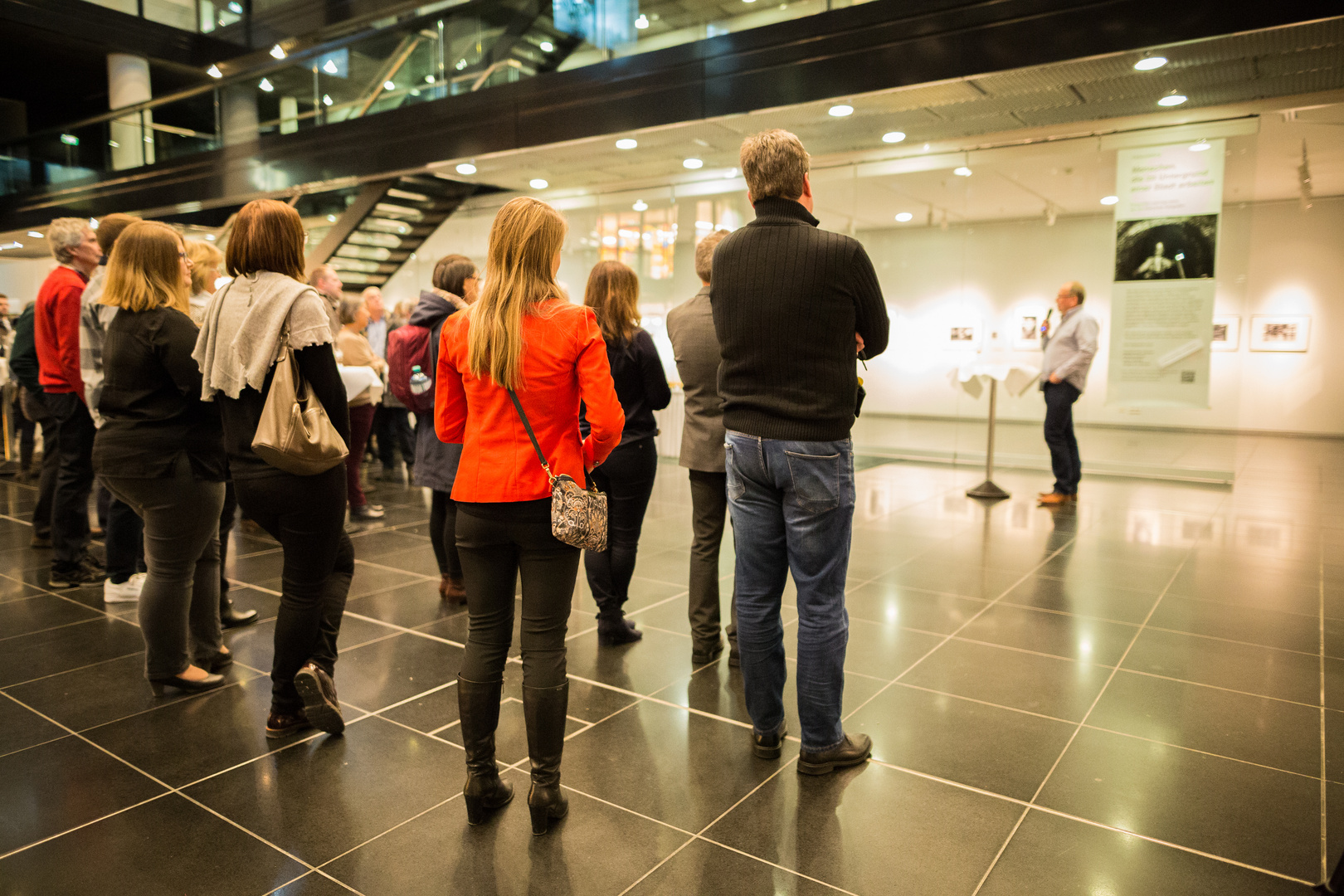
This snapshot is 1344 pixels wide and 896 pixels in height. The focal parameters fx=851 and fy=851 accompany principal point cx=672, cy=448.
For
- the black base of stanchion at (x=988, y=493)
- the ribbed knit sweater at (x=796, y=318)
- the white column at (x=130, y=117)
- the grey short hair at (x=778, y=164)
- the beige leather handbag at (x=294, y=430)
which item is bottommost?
the black base of stanchion at (x=988, y=493)

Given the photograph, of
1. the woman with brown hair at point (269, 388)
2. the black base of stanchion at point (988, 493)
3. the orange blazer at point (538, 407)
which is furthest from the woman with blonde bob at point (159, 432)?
the black base of stanchion at point (988, 493)

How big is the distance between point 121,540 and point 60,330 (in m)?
1.15

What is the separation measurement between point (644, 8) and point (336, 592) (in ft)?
22.9

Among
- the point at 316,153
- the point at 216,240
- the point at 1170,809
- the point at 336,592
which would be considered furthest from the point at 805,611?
the point at 216,240

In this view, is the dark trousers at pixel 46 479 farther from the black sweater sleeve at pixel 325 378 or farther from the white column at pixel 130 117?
the white column at pixel 130 117

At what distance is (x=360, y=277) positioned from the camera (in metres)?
13.4

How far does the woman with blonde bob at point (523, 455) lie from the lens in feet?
6.86

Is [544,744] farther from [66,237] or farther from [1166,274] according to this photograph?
[1166,274]

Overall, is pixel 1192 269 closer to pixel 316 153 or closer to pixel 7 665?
pixel 7 665

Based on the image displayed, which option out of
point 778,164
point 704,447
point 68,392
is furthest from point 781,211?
point 68,392

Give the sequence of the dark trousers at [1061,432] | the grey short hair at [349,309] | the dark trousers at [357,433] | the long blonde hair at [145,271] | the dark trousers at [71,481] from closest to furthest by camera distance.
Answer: the long blonde hair at [145,271] < the dark trousers at [71,481] < the dark trousers at [357,433] < the grey short hair at [349,309] < the dark trousers at [1061,432]

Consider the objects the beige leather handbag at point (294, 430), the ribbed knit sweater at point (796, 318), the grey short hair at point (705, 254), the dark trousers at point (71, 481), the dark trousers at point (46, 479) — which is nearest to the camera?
the ribbed knit sweater at point (796, 318)

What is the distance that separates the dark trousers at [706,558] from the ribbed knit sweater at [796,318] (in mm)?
932

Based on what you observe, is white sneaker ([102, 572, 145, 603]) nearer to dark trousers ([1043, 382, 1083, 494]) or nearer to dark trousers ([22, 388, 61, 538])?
dark trousers ([22, 388, 61, 538])
